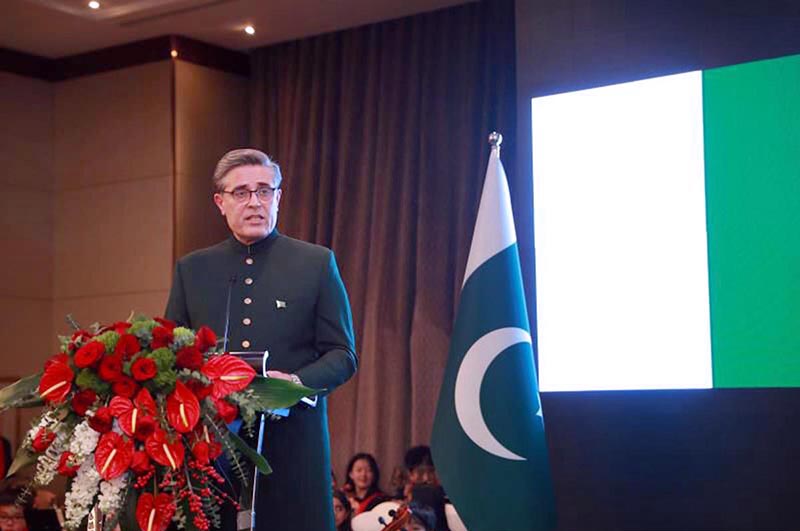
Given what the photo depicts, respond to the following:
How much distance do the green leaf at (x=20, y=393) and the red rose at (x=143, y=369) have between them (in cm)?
24

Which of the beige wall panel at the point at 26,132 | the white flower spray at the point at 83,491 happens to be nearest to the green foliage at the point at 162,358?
the white flower spray at the point at 83,491

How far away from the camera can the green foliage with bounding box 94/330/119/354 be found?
2.33 meters

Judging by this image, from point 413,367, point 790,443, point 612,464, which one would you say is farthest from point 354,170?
point 790,443

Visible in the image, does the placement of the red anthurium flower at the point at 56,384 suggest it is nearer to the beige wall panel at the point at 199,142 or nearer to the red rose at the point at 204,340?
the red rose at the point at 204,340

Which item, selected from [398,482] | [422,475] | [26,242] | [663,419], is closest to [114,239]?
[26,242]

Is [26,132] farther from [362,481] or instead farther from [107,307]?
[362,481]

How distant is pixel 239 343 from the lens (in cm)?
285

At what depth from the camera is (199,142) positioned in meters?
7.22

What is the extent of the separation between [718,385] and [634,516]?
2.02 ft

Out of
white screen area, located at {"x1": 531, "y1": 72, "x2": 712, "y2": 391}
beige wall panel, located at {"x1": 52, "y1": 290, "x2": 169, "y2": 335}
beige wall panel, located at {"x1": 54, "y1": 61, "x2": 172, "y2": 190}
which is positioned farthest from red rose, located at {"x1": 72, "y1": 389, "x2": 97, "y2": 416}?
beige wall panel, located at {"x1": 54, "y1": 61, "x2": 172, "y2": 190}

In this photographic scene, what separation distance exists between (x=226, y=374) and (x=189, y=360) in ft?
0.25

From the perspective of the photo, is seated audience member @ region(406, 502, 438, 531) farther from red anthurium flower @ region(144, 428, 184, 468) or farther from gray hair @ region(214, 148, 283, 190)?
red anthurium flower @ region(144, 428, 184, 468)

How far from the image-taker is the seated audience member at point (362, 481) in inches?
255

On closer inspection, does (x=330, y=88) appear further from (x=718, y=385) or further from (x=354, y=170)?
(x=718, y=385)
